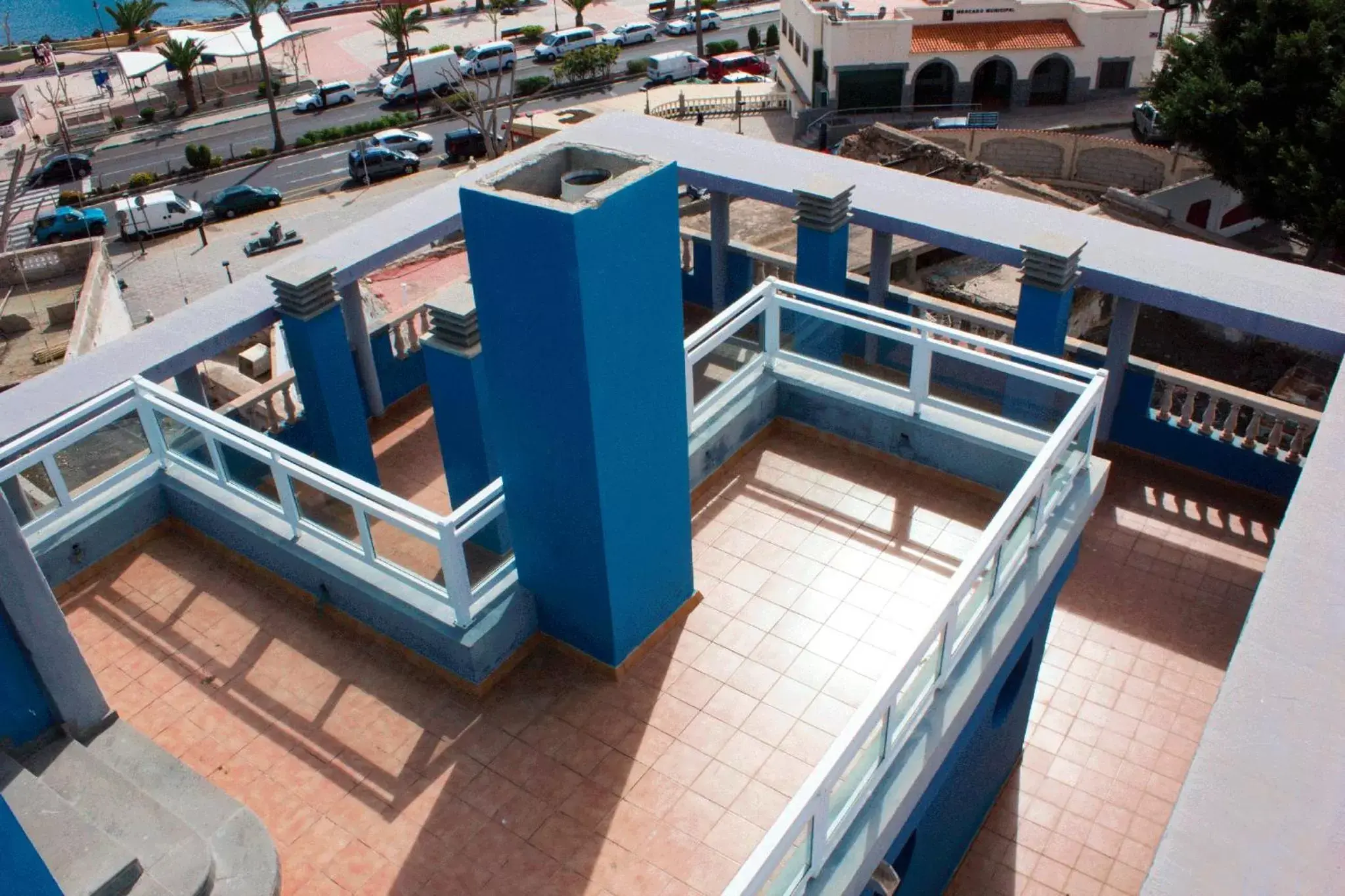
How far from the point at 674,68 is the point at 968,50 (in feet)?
63.8

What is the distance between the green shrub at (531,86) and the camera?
225 ft

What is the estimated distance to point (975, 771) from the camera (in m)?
9.84

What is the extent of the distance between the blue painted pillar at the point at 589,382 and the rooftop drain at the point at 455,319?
3128mm

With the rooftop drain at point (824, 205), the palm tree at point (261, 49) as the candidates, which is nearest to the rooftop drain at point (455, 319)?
the rooftop drain at point (824, 205)

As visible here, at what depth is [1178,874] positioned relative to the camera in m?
5.57

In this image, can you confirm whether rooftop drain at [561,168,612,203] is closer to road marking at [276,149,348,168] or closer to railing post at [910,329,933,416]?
railing post at [910,329,933,416]

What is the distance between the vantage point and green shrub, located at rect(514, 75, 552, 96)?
6856 centimetres

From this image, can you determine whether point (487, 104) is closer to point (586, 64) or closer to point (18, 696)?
point (586, 64)

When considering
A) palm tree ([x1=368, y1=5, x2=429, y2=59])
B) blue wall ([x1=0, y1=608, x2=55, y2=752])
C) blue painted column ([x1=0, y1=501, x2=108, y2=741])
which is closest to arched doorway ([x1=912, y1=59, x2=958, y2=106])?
palm tree ([x1=368, y1=5, x2=429, y2=59])

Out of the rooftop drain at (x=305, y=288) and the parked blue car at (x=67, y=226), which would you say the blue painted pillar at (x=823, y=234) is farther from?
the parked blue car at (x=67, y=226)

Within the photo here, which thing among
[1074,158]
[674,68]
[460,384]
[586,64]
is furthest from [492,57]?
[460,384]

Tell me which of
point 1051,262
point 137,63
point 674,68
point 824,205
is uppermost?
point 824,205

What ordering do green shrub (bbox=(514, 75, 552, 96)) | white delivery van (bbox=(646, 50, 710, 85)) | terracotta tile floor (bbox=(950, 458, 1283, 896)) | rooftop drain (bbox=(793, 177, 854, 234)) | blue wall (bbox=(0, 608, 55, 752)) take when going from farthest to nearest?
green shrub (bbox=(514, 75, 552, 96)) → white delivery van (bbox=(646, 50, 710, 85)) → rooftop drain (bbox=(793, 177, 854, 234)) → terracotta tile floor (bbox=(950, 458, 1283, 896)) → blue wall (bbox=(0, 608, 55, 752))

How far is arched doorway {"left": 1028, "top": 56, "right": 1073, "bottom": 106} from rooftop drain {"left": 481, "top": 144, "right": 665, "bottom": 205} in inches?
2175
